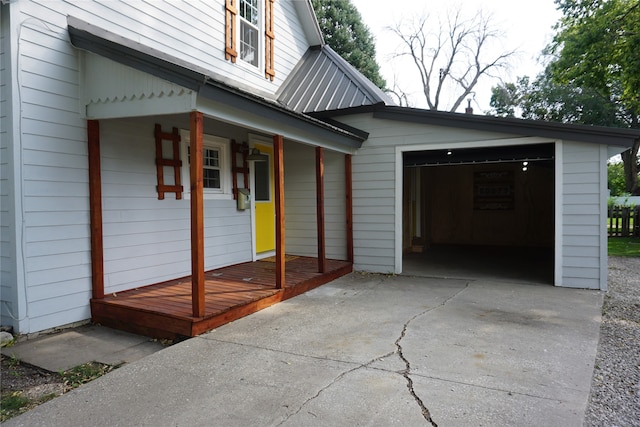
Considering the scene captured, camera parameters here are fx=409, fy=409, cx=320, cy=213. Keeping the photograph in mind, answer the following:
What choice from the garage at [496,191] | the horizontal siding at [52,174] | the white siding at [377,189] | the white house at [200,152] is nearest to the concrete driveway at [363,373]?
the white house at [200,152]

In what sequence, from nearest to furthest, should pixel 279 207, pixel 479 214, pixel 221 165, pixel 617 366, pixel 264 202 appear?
1. pixel 617 366
2. pixel 279 207
3. pixel 221 165
4. pixel 264 202
5. pixel 479 214

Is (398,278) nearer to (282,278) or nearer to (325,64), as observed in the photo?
(282,278)

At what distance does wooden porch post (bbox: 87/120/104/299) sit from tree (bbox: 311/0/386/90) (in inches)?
621

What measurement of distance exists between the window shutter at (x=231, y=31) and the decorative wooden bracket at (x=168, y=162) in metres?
1.90

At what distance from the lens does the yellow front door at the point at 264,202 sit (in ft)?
23.8

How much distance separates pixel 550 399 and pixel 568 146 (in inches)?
174

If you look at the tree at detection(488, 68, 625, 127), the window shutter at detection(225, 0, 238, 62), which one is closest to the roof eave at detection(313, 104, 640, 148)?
the window shutter at detection(225, 0, 238, 62)

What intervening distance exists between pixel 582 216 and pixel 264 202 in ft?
16.4

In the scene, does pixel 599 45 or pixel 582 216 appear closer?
pixel 582 216

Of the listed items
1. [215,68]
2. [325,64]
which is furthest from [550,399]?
[325,64]

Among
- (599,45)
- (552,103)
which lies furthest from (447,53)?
(599,45)

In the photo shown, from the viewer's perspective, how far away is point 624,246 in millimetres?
11031

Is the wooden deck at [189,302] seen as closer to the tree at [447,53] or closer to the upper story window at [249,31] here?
the upper story window at [249,31]

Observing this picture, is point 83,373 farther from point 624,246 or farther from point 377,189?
point 624,246
